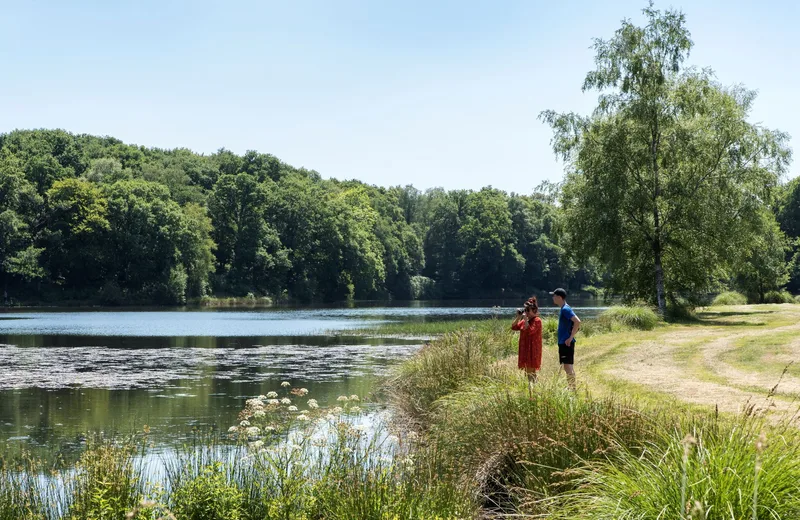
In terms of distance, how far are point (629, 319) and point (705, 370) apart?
13728mm

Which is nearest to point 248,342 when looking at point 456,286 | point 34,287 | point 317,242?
point 34,287

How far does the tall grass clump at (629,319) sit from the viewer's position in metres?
30.6

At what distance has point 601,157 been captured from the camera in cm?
3625

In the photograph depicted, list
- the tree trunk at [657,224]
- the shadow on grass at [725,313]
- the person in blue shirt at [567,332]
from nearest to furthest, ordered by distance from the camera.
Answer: the person in blue shirt at [567,332] → the tree trunk at [657,224] → the shadow on grass at [725,313]

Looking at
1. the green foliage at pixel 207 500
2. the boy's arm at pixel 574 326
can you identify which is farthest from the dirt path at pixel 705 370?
the green foliage at pixel 207 500

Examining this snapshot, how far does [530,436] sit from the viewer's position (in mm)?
8281

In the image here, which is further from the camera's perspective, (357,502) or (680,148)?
(680,148)

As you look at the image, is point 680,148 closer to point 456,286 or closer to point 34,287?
point 34,287

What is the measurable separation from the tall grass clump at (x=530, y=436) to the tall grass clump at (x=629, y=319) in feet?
71.2

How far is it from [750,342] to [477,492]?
18.4m

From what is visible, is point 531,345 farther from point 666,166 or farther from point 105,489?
point 666,166

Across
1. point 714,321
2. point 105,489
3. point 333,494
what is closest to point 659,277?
point 714,321

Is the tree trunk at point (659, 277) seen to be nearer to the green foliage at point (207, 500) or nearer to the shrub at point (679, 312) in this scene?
the shrub at point (679, 312)

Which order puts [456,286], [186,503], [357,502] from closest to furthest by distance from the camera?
1. [357,502]
2. [186,503]
3. [456,286]
